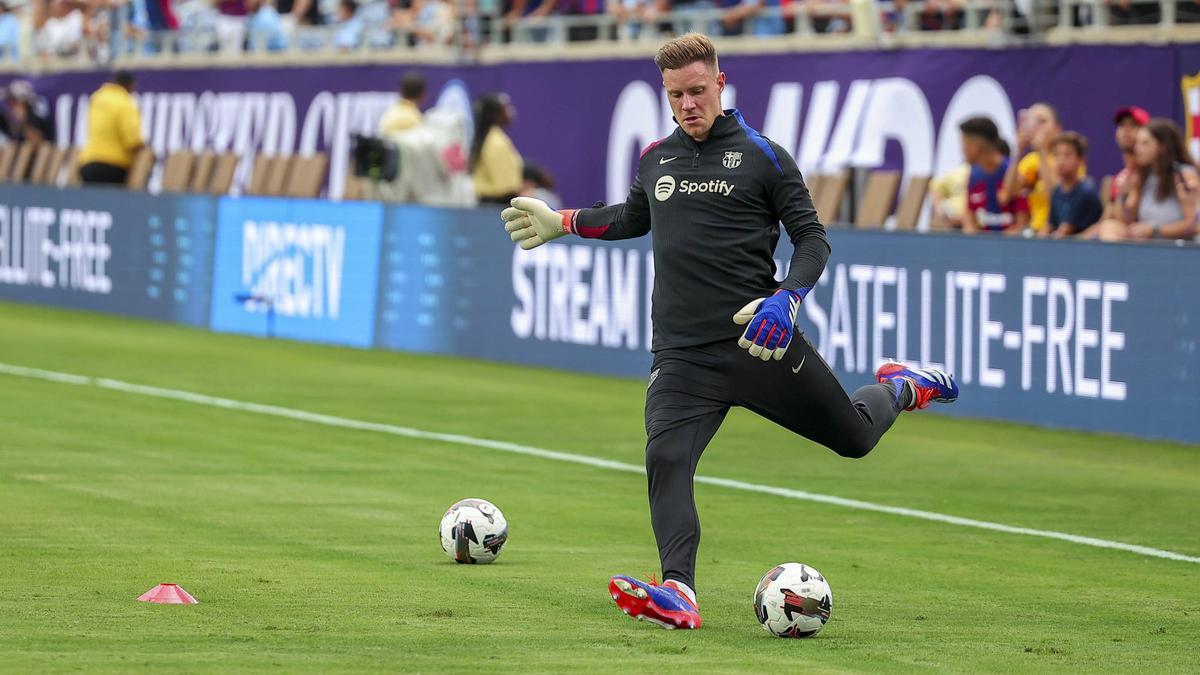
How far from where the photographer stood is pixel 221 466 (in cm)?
1334

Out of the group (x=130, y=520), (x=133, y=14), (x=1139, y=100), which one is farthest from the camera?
(x=133, y=14)

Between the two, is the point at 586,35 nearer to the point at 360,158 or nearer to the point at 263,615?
the point at 360,158

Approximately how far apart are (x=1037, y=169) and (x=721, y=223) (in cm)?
1002

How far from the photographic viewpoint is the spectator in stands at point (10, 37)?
39500mm

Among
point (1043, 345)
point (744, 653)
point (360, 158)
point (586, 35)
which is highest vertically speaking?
point (586, 35)

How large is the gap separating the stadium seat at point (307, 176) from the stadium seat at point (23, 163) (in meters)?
8.11

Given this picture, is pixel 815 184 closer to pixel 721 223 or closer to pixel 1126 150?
pixel 1126 150

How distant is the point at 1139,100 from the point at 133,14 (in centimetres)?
2072

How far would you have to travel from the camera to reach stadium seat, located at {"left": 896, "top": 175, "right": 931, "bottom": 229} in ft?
65.6

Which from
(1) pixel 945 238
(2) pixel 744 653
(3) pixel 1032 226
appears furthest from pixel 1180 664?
(3) pixel 1032 226

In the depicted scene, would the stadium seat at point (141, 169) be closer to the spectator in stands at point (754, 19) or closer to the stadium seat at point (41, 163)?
the stadium seat at point (41, 163)

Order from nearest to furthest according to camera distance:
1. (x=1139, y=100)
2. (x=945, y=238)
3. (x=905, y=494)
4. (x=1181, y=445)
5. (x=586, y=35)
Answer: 1. (x=905, y=494)
2. (x=1181, y=445)
3. (x=945, y=238)
4. (x=1139, y=100)
5. (x=586, y=35)

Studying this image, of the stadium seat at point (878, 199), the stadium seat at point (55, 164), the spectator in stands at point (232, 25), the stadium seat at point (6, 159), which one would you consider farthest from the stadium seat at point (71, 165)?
the stadium seat at point (878, 199)

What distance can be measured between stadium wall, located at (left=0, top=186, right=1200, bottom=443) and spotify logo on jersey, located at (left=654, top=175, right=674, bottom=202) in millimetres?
7393
